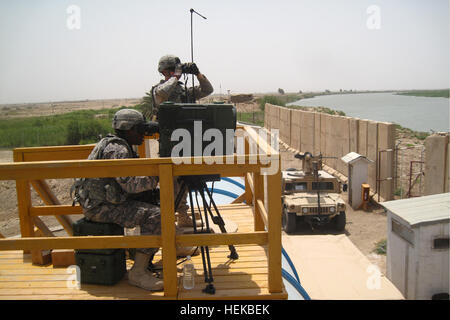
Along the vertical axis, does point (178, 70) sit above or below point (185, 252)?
above

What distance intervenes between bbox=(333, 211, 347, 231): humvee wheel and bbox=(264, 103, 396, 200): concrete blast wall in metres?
3.49

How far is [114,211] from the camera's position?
3898mm

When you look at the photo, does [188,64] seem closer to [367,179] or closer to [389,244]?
[389,244]

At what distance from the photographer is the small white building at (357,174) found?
52.1 feet

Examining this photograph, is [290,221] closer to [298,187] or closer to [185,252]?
[298,187]

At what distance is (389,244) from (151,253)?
21.1ft

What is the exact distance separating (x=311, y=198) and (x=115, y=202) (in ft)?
33.3

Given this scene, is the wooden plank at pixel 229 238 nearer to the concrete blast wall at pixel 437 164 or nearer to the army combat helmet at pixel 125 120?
the army combat helmet at pixel 125 120

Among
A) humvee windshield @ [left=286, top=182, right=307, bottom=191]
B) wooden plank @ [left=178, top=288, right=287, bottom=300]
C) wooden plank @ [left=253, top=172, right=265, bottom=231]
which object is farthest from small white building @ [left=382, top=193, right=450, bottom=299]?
humvee windshield @ [left=286, top=182, right=307, bottom=191]

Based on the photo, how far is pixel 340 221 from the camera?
13156 mm

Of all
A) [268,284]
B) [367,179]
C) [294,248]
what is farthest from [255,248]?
[367,179]

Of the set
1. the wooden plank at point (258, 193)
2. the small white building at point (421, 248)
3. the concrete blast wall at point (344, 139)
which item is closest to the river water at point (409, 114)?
the concrete blast wall at point (344, 139)

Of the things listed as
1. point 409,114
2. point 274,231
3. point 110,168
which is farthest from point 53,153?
point 409,114

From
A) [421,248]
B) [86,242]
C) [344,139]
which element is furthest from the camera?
[344,139]
